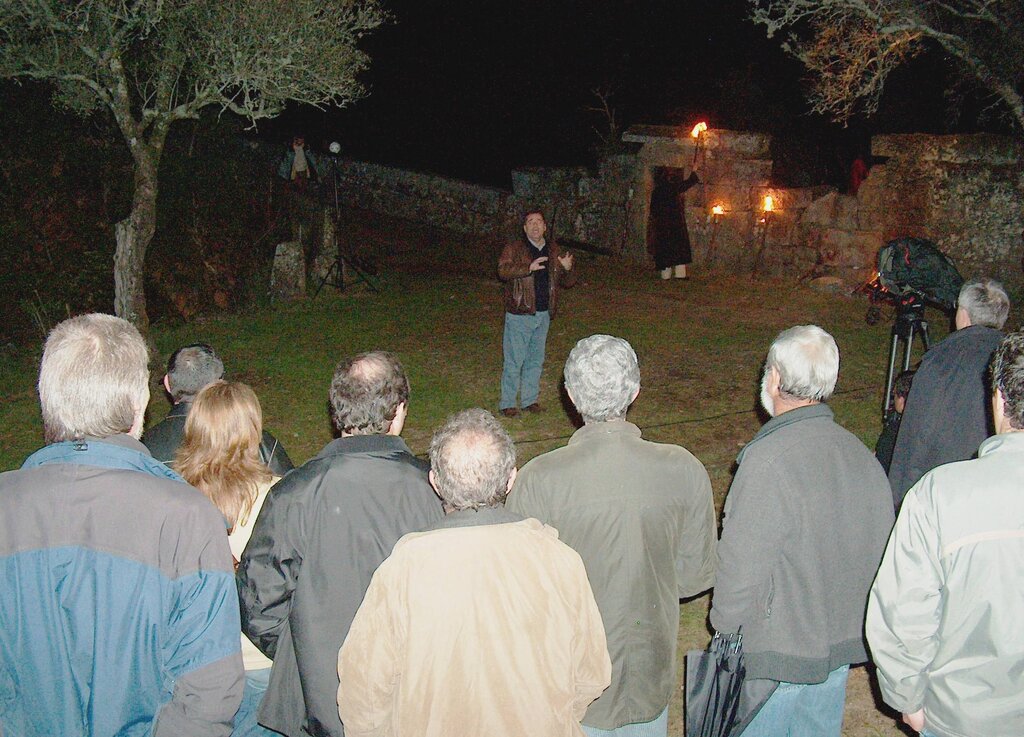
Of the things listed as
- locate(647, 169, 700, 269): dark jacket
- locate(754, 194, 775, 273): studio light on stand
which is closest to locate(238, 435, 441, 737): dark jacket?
locate(647, 169, 700, 269): dark jacket

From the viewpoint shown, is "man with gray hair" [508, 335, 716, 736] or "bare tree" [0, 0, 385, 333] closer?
"man with gray hair" [508, 335, 716, 736]

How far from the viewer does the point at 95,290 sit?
451 inches

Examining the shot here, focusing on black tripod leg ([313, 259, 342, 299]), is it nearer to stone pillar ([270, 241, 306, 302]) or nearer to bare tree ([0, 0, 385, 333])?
stone pillar ([270, 241, 306, 302])

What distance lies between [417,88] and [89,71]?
16636mm

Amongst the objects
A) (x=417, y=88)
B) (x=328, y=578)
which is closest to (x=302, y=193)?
(x=417, y=88)

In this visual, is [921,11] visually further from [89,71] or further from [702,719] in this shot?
[702,719]

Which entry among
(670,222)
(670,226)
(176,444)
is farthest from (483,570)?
(670,222)

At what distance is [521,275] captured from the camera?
269 inches

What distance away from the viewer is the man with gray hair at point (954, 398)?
12.4ft

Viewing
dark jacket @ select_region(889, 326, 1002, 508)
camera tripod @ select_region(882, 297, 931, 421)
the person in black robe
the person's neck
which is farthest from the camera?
the person in black robe

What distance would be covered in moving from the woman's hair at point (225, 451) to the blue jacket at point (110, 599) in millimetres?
783

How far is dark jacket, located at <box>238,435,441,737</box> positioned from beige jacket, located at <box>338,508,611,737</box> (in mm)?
418

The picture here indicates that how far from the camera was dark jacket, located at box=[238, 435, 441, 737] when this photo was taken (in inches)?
102

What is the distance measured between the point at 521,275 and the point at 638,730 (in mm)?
4538
